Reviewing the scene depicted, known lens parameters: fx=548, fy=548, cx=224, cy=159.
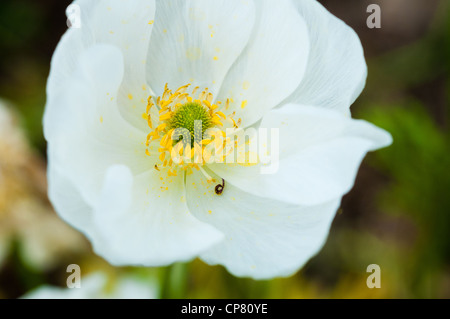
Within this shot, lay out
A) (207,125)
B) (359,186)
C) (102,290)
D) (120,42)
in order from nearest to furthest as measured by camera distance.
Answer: (120,42)
(207,125)
(102,290)
(359,186)

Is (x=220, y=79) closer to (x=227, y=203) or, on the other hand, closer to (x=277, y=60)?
(x=277, y=60)

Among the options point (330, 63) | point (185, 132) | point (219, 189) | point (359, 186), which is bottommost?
point (219, 189)

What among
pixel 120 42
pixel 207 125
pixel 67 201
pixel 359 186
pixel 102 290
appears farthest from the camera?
pixel 359 186

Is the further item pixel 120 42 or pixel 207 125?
pixel 207 125

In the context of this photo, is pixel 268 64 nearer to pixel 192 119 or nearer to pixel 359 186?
pixel 192 119

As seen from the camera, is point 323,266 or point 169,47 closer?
point 169,47

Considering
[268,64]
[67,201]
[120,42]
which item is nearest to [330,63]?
[268,64]

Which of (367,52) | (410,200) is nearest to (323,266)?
(410,200)

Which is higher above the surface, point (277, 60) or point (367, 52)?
point (367, 52)
